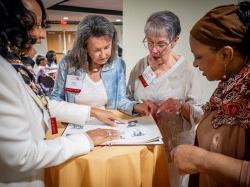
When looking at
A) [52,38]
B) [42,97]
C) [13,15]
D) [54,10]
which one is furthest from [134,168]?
[52,38]

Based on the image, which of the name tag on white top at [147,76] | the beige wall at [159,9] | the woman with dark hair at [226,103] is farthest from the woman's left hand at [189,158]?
the beige wall at [159,9]

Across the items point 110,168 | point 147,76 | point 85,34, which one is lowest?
point 110,168

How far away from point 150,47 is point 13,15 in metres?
1.17

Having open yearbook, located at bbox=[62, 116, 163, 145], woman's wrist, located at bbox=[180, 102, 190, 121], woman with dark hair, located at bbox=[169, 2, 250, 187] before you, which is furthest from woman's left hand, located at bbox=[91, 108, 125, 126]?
woman with dark hair, located at bbox=[169, 2, 250, 187]

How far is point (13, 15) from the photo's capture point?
0.89 meters

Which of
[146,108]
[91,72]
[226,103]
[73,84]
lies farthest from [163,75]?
[226,103]

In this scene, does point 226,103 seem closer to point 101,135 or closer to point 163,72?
point 101,135

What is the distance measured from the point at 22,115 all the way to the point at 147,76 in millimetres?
1249

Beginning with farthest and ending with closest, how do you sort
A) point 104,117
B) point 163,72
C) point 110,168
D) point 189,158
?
point 163,72, point 104,117, point 110,168, point 189,158

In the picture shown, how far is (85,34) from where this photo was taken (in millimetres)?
1926

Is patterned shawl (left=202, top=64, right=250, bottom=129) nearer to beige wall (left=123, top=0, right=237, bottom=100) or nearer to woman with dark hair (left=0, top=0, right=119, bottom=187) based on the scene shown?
woman with dark hair (left=0, top=0, right=119, bottom=187)

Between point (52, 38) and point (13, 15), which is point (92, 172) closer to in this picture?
point (13, 15)

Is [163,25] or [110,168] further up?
[163,25]

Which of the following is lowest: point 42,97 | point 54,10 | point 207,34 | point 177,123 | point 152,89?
point 177,123
